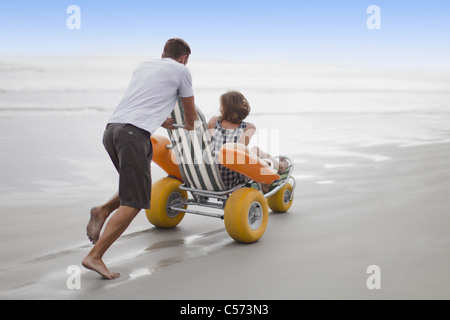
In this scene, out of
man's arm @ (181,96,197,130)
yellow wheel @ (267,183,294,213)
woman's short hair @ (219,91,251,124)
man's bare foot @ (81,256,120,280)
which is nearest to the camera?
man's bare foot @ (81,256,120,280)

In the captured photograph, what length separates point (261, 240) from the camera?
5.03 meters

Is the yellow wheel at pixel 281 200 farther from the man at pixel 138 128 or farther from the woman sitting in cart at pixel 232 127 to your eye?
the man at pixel 138 128

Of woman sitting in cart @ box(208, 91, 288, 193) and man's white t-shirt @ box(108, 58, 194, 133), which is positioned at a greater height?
man's white t-shirt @ box(108, 58, 194, 133)

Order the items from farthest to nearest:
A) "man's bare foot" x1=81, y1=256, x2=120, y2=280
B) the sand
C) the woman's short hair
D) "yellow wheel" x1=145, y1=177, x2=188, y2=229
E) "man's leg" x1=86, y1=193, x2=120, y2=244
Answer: "yellow wheel" x1=145, y1=177, x2=188, y2=229 → the woman's short hair → "man's leg" x1=86, y1=193, x2=120, y2=244 → "man's bare foot" x1=81, y1=256, x2=120, y2=280 → the sand

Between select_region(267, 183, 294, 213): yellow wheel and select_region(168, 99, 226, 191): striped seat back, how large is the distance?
3.65 feet

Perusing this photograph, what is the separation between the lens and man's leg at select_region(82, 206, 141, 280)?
3922 millimetres

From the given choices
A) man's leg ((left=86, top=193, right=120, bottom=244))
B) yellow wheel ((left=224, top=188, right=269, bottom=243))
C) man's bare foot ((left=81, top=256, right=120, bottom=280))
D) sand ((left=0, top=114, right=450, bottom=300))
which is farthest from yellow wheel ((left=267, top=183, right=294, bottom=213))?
man's bare foot ((left=81, top=256, right=120, bottom=280))

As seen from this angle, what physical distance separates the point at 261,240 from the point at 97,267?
1.72 m

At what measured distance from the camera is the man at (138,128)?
3982 millimetres

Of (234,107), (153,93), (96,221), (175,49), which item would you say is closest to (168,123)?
(153,93)

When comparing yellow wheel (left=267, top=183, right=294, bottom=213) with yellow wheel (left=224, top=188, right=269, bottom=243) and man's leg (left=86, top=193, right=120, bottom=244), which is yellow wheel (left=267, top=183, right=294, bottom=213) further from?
man's leg (left=86, top=193, right=120, bottom=244)

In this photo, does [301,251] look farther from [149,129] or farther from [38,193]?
[38,193]
